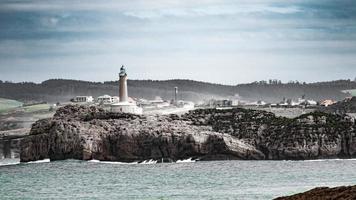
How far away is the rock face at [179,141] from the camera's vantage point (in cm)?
9400

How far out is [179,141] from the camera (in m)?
94.4

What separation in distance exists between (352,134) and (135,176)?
73.6 ft

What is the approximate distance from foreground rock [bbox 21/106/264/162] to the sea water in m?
1.74

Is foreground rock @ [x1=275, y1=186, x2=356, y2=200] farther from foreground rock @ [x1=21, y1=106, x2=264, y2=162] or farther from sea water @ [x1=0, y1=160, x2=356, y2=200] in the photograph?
foreground rock @ [x1=21, y1=106, x2=264, y2=162]

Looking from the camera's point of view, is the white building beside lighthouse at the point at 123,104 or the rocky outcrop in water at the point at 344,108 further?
the rocky outcrop in water at the point at 344,108

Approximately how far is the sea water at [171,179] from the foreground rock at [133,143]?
1744mm

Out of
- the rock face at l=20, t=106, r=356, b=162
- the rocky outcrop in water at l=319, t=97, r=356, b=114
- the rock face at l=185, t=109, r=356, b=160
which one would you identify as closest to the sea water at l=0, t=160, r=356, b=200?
the rock face at l=20, t=106, r=356, b=162

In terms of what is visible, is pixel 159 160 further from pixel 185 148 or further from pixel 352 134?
pixel 352 134

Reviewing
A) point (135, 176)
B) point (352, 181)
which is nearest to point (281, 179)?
point (352, 181)

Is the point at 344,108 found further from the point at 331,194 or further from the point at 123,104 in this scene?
the point at 331,194

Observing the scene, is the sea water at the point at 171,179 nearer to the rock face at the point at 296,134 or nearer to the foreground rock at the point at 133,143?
the foreground rock at the point at 133,143

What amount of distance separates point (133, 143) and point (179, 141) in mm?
3559

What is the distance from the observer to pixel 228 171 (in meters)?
81.0

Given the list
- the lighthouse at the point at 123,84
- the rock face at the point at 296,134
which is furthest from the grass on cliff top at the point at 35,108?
the rock face at the point at 296,134
